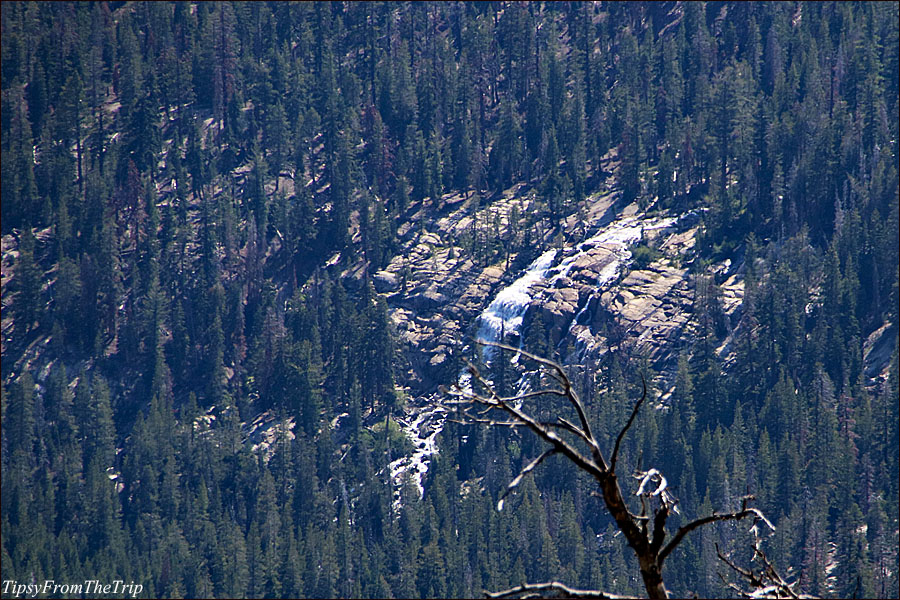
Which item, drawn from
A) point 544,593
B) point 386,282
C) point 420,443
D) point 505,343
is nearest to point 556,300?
point 505,343

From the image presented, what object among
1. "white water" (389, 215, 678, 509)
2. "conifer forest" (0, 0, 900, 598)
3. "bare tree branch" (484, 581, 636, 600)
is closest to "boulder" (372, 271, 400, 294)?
"conifer forest" (0, 0, 900, 598)

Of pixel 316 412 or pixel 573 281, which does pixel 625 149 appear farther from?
pixel 316 412

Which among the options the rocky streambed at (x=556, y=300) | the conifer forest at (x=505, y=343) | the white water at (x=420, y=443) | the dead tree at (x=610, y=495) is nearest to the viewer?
the dead tree at (x=610, y=495)

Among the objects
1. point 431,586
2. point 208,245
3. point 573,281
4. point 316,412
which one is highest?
point 208,245

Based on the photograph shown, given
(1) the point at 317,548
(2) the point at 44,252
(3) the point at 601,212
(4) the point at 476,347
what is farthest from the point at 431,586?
(2) the point at 44,252

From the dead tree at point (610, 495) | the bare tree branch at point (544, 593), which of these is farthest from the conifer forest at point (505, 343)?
the bare tree branch at point (544, 593)

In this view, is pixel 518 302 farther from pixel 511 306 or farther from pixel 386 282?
pixel 386 282

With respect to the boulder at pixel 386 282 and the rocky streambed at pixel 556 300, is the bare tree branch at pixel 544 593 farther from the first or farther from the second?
the boulder at pixel 386 282

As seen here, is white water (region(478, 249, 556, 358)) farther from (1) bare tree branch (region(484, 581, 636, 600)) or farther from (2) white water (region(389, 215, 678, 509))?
(1) bare tree branch (region(484, 581, 636, 600))
